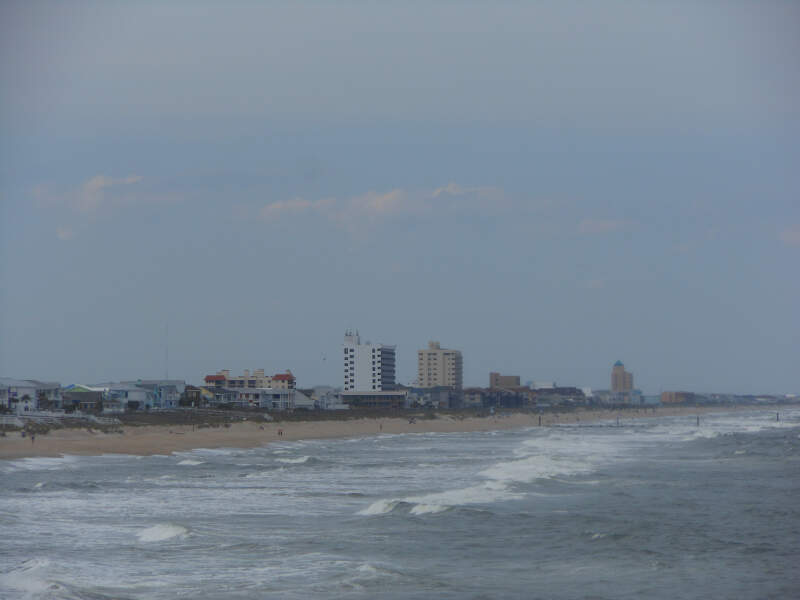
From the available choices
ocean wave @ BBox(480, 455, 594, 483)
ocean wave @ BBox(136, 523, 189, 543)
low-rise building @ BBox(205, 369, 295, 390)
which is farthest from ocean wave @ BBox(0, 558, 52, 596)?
low-rise building @ BBox(205, 369, 295, 390)

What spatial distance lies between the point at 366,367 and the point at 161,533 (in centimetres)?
15740

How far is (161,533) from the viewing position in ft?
73.5

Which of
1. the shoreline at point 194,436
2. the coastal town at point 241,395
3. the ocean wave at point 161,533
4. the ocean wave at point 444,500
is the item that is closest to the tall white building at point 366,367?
the coastal town at point 241,395

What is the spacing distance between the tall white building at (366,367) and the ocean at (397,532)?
135257 mm

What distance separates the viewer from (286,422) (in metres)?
95.5

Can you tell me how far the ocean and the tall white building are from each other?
135m

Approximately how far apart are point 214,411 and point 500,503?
7943cm

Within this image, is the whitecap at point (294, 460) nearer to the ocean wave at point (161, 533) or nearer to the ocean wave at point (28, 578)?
the ocean wave at point (161, 533)

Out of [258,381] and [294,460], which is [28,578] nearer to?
[294,460]

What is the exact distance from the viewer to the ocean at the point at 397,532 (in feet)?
57.5

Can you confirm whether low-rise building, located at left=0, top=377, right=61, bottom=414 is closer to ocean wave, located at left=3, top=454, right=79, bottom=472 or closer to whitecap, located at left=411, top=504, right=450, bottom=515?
ocean wave, located at left=3, top=454, right=79, bottom=472

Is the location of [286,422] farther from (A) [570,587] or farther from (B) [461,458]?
(A) [570,587]

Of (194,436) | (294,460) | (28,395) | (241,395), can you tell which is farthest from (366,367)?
(294,460)

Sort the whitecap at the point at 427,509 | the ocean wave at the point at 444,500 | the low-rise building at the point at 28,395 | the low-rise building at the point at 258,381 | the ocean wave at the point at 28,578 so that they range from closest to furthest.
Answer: the ocean wave at the point at 28,578 < the whitecap at the point at 427,509 < the ocean wave at the point at 444,500 < the low-rise building at the point at 28,395 < the low-rise building at the point at 258,381
